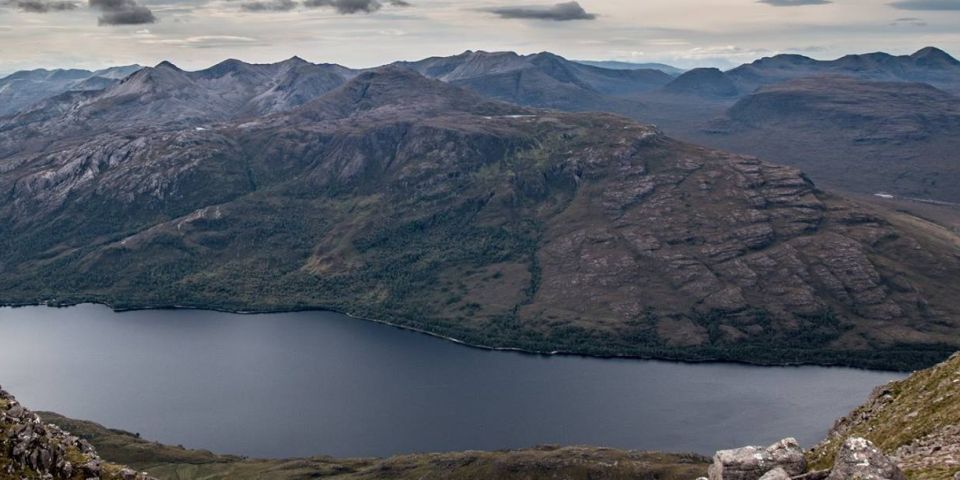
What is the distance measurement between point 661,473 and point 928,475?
15101 cm

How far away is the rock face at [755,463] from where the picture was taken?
51875 millimetres

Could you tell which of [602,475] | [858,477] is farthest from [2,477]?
[602,475]

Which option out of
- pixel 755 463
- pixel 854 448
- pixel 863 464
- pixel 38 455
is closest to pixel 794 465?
pixel 755 463

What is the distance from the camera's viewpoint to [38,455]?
69000 millimetres

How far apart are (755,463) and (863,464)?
8.70 meters

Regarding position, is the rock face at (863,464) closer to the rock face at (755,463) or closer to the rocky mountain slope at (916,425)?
the rocky mountain slope at (916,425)

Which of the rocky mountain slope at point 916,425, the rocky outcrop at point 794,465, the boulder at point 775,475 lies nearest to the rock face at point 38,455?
the rocky outcrop at point 794,465

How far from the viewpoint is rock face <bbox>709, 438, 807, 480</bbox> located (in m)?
51.9

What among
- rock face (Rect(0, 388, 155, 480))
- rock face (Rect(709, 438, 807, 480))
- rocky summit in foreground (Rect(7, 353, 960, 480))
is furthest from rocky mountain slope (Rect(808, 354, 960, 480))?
rock face (Rect(0, 388, 155, 480))

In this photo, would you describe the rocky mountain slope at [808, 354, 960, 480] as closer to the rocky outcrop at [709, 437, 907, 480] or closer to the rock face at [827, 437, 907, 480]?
the rocky outcrop at [709, 437, 907, 480]

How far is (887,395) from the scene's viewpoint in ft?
255

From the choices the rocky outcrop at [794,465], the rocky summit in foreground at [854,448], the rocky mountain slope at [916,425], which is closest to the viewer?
the rocky outcrop at [794,465]

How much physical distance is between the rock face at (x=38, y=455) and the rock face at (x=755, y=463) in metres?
53.7

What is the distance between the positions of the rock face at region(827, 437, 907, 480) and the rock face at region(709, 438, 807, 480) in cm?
564
